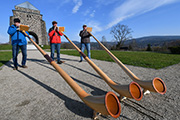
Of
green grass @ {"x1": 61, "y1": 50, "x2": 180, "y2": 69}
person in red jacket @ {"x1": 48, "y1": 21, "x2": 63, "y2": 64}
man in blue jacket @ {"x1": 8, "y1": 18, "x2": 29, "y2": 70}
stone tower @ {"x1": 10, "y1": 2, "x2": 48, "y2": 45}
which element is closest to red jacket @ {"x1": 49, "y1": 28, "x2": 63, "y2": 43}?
person in red jacket @ {"x1": 48, "y1": 21, "x2": 63, "y2": 64}

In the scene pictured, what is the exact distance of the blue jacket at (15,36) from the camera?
3395 mm

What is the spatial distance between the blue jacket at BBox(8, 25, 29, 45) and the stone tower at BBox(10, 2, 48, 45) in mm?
28997

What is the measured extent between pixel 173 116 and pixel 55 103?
5.00ft

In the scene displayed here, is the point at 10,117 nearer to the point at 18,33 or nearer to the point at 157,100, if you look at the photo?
the point at 157,100

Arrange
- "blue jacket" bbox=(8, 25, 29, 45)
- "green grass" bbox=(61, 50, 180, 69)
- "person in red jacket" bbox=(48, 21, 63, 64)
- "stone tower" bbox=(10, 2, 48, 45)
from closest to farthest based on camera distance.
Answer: "blue jacket" bbox=(8, 25, 29, 45) → "green grass" bbox=(61, 50, 180, 69) → "person in red jacket" bbox=(48, 21, 63, 64) → "stone tower" bbox=(10, 2, 48, 45)

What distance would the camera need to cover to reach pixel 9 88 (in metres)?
2.09

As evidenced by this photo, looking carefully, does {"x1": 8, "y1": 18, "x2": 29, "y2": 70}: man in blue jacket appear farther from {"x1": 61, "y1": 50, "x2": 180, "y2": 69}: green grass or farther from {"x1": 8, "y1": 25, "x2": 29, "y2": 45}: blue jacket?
{"x1": 61, "y1": 50, "x2": 180, "y2": 69}: green grass

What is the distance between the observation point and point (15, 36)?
11.3ft

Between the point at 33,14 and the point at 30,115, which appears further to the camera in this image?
the point at 33,14

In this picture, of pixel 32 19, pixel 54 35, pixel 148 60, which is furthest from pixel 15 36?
pixel 32 19

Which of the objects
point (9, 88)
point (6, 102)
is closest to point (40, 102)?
point (6, 102)

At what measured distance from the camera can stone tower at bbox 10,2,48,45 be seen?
28422mm

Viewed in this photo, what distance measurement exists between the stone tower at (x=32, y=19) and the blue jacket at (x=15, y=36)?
2900 cm

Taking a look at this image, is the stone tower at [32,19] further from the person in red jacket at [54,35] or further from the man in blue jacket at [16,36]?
the man in blue jacket at [16,36]
